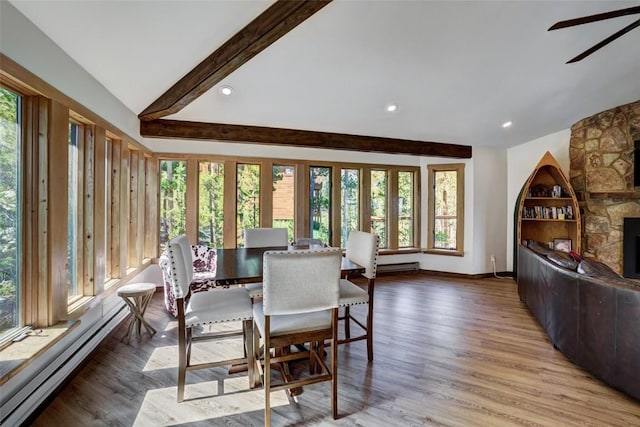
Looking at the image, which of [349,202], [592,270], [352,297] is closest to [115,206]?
[352,297]

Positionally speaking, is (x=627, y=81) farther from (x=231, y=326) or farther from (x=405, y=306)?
(x=231, y=326)

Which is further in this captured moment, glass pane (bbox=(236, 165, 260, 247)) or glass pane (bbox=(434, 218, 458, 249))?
glass pane (bbox=(434, 218, 458, 249))

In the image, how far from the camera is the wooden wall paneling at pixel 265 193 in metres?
5.00

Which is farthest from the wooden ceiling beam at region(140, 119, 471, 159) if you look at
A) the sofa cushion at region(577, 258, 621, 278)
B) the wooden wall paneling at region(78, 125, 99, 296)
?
the sofa cushion at region(577, 258, 621, 278)

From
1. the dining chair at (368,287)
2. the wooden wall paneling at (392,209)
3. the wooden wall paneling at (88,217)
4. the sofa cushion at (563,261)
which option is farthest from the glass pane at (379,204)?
the wooden wall paneling at (88,217)

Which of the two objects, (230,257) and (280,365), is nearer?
(280,365)

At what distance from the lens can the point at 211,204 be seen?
4828mm

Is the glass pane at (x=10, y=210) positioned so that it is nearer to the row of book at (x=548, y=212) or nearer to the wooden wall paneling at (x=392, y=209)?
the wooden wall paneling at (x=392, y=209)

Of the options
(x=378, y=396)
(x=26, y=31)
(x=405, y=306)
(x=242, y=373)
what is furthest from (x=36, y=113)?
(x=405, y=306)

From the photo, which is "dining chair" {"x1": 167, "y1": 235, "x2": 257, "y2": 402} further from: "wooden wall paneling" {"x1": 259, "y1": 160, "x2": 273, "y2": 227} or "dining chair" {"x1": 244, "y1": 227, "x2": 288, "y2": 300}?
"wooden wall paneling" {"x1": 259, "y1": 160, "x2": 273, "y2": 227}

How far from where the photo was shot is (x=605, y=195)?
444 centimetres

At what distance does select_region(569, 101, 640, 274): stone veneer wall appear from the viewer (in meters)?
4.32

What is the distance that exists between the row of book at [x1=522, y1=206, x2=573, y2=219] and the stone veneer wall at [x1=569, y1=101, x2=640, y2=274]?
0.68 ft

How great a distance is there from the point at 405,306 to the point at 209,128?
351cm
